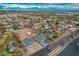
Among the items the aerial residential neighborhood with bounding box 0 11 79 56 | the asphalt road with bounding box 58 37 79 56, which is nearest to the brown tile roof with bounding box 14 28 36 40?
the aerial residential neighborhood with bounding box 0 11 79 56

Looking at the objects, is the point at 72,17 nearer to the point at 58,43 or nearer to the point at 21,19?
the point at 58,43

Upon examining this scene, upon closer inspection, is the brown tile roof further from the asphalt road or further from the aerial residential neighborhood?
the asphalt road

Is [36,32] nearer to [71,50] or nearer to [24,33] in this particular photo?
[24,33]

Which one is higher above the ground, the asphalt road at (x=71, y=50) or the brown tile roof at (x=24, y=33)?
the brown tile roof at (x=24, y=33)

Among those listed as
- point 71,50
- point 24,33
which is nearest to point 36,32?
point 24,33

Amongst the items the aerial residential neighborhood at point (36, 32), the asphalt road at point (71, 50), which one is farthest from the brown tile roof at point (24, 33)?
the asphalt road at point (71, 50)

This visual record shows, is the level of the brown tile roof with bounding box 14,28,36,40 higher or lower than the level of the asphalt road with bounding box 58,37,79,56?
higher

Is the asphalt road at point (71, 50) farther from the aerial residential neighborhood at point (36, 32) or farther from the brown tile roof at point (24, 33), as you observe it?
the brown tile roof at point (24, 33)
